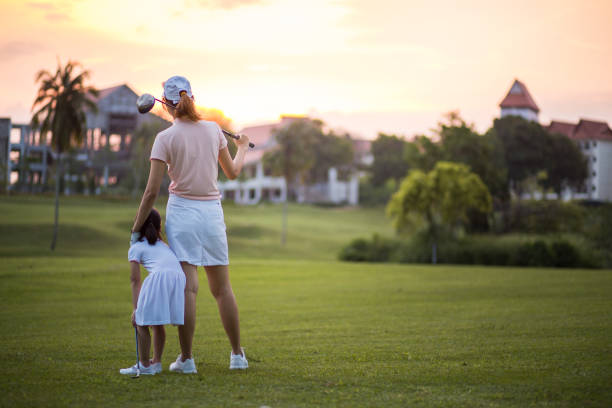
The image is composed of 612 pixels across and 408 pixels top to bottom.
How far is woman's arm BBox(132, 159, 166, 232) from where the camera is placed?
18.1 ft

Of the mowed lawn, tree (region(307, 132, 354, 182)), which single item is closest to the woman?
the mowed lawn

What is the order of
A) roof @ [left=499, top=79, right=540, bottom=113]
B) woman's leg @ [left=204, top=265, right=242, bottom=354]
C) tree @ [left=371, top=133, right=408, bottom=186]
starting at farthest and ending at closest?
1. tree @ [left=371, top=133, right=408, bottom=186]
2. roof @ [left=499, top=79, right=540, bottom=113]
3. woman's leg @ [left=204, top=265, right=242, bottom=354]

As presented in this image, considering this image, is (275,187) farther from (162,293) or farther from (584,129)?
(162,293)

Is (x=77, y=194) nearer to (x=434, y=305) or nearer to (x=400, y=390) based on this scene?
(x=434, y=305)

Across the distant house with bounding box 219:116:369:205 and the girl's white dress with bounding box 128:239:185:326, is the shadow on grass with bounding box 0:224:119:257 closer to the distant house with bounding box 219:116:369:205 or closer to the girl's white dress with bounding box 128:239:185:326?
the girl's white dress with bounding box 128:239:185:326

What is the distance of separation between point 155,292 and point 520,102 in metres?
63.8

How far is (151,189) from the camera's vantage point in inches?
218

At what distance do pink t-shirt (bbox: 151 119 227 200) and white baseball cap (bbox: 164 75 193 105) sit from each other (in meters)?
0.20

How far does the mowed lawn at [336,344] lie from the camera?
16.2ft

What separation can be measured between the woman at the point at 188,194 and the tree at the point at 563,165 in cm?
4751

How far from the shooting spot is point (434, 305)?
13.4m

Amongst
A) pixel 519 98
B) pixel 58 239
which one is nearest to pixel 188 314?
pixel 58 239

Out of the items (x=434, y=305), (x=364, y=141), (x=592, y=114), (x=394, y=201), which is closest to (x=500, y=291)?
(x=434, y=305)

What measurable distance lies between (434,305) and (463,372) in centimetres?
758
